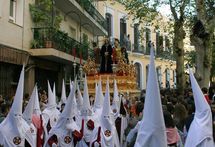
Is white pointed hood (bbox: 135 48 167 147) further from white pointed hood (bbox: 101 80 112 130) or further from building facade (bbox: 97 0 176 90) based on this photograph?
building facade (bbox: 97 0 176 90)

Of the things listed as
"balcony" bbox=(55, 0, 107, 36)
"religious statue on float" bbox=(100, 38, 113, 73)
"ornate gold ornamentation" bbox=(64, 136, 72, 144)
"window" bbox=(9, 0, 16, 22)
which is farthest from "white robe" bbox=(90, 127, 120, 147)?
"balcony" bbox=(55, 0, 107, 36)

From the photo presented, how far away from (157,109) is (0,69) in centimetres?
1248

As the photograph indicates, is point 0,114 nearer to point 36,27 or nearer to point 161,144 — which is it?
point 161,144

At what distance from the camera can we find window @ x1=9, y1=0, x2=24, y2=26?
17.5 meters

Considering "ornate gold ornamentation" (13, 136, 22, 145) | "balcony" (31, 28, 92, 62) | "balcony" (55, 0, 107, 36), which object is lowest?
"ornate gold ornamentation" (13, 136, 22, 145)

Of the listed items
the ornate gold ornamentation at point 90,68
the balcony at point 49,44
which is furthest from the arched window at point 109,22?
the ornate gold ornamentation at point 90,68

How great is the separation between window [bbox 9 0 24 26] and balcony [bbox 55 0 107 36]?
3480mm

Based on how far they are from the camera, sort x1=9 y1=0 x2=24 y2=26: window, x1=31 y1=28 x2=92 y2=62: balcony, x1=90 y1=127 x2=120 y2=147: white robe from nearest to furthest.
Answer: x1=90 y1=127 x2=120 y2=147: white robe
x1=9 y1=0 x2=24 y2=26: window
x1=31 y1=28 x2=92 y2=62: balcony

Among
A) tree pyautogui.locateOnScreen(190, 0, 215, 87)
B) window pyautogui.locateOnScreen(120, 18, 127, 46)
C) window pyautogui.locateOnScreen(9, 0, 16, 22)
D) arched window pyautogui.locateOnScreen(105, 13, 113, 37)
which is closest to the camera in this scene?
tree pyautogui.locateOnScreen(190, 0, 215, 87)

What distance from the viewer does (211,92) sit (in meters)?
14.5

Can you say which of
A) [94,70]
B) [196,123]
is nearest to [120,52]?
[94,70]

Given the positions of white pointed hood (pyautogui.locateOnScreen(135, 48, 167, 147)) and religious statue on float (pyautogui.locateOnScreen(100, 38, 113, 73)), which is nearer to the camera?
white pointed hood (pyautogui.locateOnScreen(135, 48, 167, 147))

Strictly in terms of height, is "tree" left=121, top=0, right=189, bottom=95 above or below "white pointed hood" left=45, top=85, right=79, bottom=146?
above

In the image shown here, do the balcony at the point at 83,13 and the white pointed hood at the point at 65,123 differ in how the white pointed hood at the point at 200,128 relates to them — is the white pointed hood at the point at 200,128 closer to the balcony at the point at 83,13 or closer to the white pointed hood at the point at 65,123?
the white pointed hood at the point at 65,123
